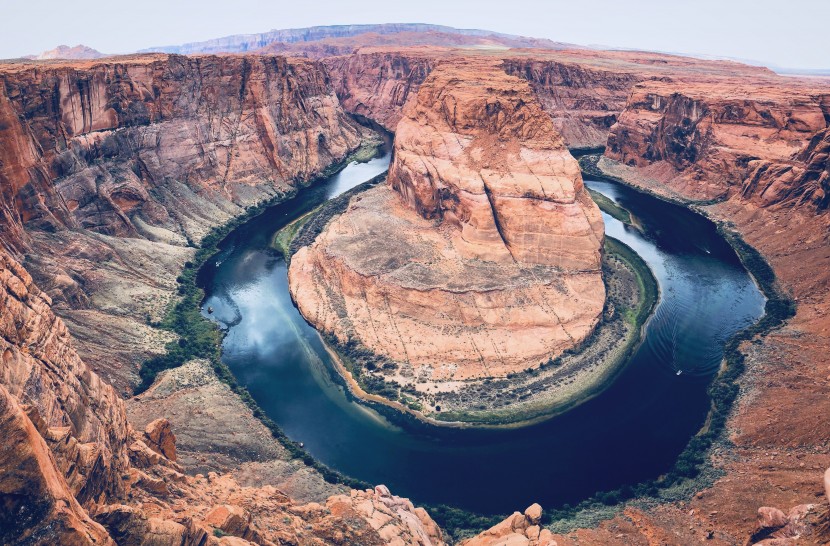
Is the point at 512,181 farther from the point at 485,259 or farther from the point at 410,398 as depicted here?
the point at 410,398

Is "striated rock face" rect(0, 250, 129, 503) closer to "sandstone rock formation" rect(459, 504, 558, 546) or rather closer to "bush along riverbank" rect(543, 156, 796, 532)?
"sandstone rock formation" rect(459, 504, 558, 546)

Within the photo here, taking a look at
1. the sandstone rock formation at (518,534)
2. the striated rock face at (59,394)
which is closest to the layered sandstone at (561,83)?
the sandstone rock formation at (518,534)

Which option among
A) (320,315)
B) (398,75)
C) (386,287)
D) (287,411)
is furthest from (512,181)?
(398,75)

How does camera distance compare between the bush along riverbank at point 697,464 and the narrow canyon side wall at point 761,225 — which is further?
the bush along riverbank at point 697,464

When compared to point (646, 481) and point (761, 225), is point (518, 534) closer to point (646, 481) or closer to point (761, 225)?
point (646, 481)

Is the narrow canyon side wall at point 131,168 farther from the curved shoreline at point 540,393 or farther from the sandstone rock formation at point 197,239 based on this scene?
the curved shoreline at point 540,393

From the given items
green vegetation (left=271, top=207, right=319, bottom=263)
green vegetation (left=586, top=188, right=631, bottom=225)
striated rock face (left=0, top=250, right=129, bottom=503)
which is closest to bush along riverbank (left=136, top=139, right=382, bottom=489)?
green vegetation (left=271, top=207, right=319, bottom=263)
